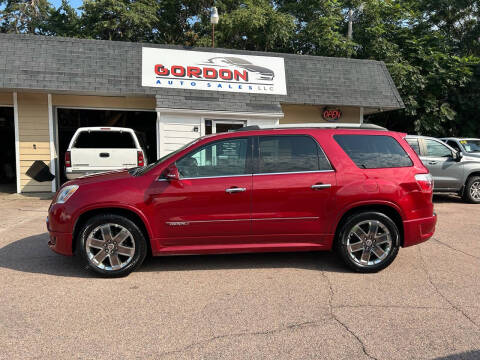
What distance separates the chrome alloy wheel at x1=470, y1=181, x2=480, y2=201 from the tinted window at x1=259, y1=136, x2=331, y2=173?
25.2ft

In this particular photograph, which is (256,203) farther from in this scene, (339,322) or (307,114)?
(307,114)

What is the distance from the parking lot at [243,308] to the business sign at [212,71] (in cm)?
735

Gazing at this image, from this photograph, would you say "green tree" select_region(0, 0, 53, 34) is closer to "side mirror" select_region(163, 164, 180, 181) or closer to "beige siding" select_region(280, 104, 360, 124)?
"beige siding" select_region(280, 104, 360, 124)

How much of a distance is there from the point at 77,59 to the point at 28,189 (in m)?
4.27

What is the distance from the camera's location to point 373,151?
4684mm

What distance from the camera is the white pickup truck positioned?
892 centimetres

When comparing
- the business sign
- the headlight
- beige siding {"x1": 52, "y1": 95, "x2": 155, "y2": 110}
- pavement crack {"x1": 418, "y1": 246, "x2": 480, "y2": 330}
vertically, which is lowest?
pavement crack {"x1": 418, "y1": 246, "x2": 480, "y2": 330}

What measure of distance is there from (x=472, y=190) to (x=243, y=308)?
9.20 metres

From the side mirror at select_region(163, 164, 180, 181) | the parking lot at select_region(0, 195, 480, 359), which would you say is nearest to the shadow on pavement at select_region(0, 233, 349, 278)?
the parking lot at select_region(0, 195, 480, 359)

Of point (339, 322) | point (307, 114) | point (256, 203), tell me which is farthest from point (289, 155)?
point (307, 114)

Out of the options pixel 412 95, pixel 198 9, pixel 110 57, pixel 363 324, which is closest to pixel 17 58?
pixel 110 57

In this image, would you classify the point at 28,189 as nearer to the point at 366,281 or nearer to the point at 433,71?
the point at 366,281

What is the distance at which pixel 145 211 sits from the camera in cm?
425

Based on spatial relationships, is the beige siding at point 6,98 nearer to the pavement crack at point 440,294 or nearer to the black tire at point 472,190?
the pavement crack at point 440,294
